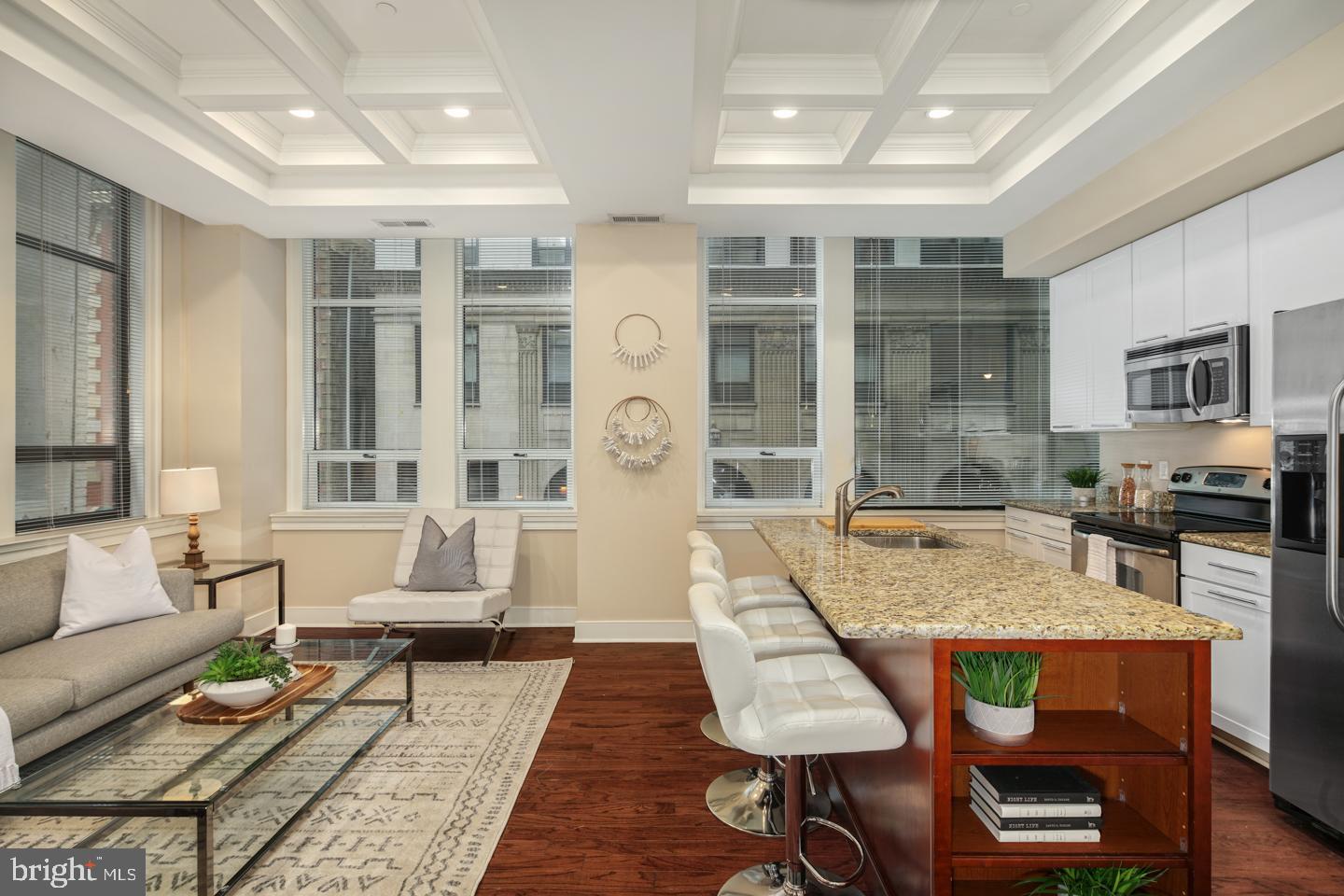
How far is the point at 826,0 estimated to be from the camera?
250 centimetres

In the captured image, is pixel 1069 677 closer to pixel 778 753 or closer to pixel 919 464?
pixel 778 753

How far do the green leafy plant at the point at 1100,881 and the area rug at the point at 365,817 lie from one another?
62.7 inches

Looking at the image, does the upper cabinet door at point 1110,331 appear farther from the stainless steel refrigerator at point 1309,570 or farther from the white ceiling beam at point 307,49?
the white ceiling beam at point 307,49

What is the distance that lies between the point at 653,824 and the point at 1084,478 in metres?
3.61

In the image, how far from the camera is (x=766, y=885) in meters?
1.91

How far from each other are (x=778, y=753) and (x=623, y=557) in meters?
2.74

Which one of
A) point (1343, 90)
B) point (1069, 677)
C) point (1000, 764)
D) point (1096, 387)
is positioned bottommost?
point (1000, 764)

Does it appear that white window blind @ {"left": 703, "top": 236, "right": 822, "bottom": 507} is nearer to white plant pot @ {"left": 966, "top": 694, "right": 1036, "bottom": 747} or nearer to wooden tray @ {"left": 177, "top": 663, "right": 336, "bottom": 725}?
wooden tray @ {"left": 177, "top": 663, "right": 336, "bottom": 725}

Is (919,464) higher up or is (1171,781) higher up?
(919,464)

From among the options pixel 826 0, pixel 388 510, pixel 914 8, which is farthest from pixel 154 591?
pixel 914 8

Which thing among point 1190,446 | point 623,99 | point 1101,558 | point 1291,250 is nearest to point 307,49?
point 623,99

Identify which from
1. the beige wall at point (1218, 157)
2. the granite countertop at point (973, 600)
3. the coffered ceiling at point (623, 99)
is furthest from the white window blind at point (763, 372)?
the granite countertop at point (973, 600)

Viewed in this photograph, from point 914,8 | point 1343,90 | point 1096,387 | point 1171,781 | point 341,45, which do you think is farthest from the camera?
point 1096,387

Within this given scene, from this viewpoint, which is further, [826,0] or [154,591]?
[154,591]
